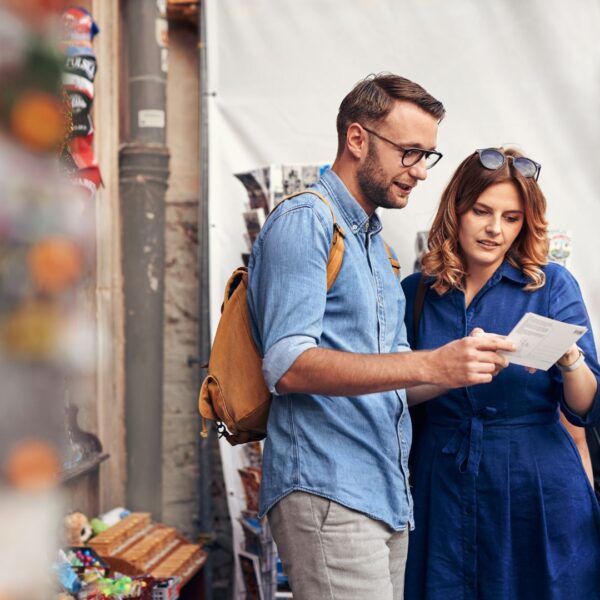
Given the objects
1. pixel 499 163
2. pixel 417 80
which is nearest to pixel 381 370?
pixel 499 163

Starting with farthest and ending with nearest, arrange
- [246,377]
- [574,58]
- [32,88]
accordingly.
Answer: [574,58] → [246,377] → [32,88]

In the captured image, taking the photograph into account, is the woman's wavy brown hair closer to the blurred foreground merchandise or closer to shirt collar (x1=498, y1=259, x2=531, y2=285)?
shirt collar (x1=498, y1=259, x2=531, y2=285)

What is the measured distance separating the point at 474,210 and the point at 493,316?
0.30 metres

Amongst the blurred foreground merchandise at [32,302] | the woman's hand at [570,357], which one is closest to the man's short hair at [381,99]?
the woman's hand at [570,357]

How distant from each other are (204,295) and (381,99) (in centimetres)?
230

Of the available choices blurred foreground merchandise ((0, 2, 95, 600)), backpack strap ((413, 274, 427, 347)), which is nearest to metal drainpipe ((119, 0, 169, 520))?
backpack strap ((413, 274, 427, 347))

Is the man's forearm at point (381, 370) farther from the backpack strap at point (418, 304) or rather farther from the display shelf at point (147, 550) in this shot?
the display shelf at point (147, 550)

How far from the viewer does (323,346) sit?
6.23 feet

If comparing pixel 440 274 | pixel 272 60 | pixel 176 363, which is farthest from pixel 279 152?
pixel 440 274

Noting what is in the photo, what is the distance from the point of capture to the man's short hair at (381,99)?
2.04 metres

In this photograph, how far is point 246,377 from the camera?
2008 mm

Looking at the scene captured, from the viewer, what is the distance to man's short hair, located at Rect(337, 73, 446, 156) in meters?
2.04

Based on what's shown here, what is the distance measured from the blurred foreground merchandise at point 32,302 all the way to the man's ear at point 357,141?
1532 mm

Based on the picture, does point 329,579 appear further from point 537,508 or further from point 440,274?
point 440,274
